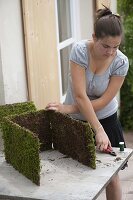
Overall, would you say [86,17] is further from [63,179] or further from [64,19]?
[63,179]

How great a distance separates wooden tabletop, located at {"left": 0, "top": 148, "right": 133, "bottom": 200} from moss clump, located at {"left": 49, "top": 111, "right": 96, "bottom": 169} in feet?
0.15

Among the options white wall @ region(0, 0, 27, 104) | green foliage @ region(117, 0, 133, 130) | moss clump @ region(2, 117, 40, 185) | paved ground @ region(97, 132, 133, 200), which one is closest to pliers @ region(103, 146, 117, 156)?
moss clump @ region(2, 117, 40, 185)

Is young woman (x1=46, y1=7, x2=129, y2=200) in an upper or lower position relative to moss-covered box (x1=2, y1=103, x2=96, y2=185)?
upper

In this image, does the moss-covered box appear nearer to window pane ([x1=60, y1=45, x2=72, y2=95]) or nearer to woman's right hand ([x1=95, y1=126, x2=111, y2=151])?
woman's right hand ([x1=95, y1=126, x2=111, y2=151])

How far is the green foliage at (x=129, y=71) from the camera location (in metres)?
5.82

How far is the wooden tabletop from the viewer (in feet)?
6.88

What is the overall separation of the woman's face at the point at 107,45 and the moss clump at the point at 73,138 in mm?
465

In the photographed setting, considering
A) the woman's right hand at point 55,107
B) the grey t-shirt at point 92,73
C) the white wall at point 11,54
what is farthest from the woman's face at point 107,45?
the white wall at point 11,54

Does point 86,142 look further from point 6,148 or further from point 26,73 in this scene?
point 26,73

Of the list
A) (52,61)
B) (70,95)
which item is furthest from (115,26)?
(52,61)

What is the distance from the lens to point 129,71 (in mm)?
5801

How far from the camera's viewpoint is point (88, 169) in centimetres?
238

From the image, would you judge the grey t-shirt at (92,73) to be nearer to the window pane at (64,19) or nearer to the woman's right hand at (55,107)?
the woman's right hand at (55,107)

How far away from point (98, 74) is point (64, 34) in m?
2.33
